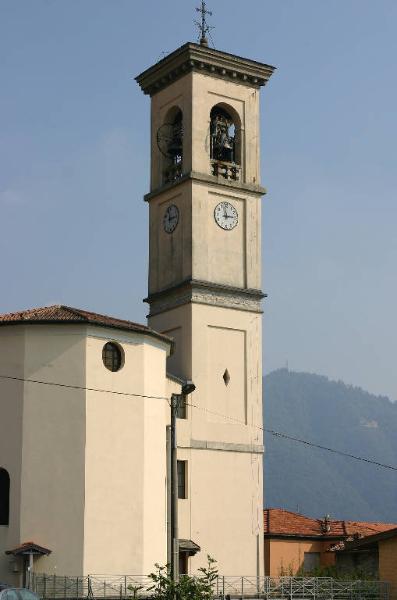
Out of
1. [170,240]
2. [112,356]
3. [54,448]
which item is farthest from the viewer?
[170,240]

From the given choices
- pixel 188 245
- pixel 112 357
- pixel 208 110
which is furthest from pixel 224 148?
pixel 112 357

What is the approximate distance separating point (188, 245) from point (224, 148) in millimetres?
4654

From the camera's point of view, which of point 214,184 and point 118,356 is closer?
point 118,356

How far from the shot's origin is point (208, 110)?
4603cm

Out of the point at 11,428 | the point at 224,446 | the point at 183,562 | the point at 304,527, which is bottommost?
the point at 183,562

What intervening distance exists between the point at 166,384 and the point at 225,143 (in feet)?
35.4

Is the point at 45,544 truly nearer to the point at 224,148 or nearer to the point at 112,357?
the point at 112,357

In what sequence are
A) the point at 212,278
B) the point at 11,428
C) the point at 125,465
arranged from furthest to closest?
the point at 212,278 < the point at 125,465 < the point at 11,428

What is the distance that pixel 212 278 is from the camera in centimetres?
4438

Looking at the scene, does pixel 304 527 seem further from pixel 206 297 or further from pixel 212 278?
pixel 212 278

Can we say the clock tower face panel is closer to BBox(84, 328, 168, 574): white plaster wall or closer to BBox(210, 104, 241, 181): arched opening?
BBox(210, 104, 241, 181): arched opening

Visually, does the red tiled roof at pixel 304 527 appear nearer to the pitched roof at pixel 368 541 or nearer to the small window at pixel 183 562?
the pitched roof at pixel 368 541

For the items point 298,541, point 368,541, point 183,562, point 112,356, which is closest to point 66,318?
point 112,356

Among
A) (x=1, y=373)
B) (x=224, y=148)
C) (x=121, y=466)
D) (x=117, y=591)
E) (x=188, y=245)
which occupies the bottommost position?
(x=117, y=591)
